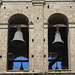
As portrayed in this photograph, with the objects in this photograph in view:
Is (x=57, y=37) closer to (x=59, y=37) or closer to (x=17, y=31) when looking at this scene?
(x=59, y=37)

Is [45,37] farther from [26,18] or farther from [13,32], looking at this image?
[13,32]

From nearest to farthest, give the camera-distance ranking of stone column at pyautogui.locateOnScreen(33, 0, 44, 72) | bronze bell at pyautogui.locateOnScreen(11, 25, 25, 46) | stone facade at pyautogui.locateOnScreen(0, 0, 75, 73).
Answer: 1. stone column at pyautogui.locateOnScreen(33, 0, 44, 72)
2. stone facade at pyautogui.locateOnScreen(0, 0, 75, 73)
3. bronze bell at pyautogui.locateOnScreen(11, 25, 25, 46)

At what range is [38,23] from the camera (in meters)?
31.8

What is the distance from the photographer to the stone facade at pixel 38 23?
3080cm

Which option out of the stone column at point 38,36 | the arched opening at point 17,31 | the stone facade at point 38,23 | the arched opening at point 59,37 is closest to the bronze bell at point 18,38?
the arched opening at point 17,31

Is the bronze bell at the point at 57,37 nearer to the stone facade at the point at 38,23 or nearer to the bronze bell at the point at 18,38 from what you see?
the stone facade at the point at 38,23

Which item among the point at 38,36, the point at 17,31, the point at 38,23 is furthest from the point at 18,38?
the point at 38,23

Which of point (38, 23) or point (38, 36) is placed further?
point (38, 23)

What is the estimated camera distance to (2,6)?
32344mm

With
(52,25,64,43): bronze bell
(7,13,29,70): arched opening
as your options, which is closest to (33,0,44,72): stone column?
(7,13,29,70): arched opening

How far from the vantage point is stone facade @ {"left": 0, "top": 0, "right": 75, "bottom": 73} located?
101 feet

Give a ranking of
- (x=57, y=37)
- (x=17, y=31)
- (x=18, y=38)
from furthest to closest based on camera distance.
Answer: (x=17, y=31) → (x=57, y=37) → (x=18, y=38)

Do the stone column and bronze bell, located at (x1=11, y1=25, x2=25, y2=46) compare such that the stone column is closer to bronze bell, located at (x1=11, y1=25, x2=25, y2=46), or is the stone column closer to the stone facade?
the stone facade

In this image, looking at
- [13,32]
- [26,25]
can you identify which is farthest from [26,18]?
[13,32]
